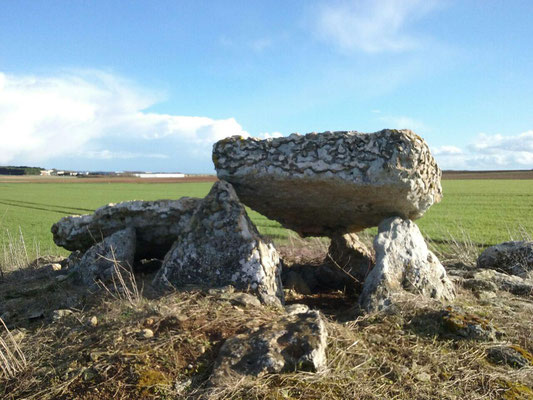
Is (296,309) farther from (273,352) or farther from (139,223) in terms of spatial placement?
(139,223)

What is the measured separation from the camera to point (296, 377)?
3045 mm

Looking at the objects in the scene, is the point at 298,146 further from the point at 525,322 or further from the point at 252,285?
the point at 525,322

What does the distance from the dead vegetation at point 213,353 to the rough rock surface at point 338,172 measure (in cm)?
151

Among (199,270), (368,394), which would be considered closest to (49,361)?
(199,270)

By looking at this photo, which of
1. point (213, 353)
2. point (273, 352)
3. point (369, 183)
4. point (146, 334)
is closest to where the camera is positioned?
point (273, 352)

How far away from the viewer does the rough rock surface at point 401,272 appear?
4742mm

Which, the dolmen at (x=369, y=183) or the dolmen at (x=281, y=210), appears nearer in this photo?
the dolmen at (x=281, y=210)

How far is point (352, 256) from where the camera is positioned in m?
6.80

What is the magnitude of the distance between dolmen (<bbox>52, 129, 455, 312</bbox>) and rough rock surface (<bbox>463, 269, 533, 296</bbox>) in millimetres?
712

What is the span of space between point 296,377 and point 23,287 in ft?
15.9

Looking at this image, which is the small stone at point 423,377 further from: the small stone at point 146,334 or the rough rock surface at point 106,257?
the rough rock surface at point 106,257

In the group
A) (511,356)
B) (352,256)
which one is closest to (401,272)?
(511,356)

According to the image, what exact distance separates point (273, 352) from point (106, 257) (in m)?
3.69

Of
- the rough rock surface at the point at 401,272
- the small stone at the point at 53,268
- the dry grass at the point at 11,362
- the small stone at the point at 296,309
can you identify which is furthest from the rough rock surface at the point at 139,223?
the dry grass at the point at 11,362
